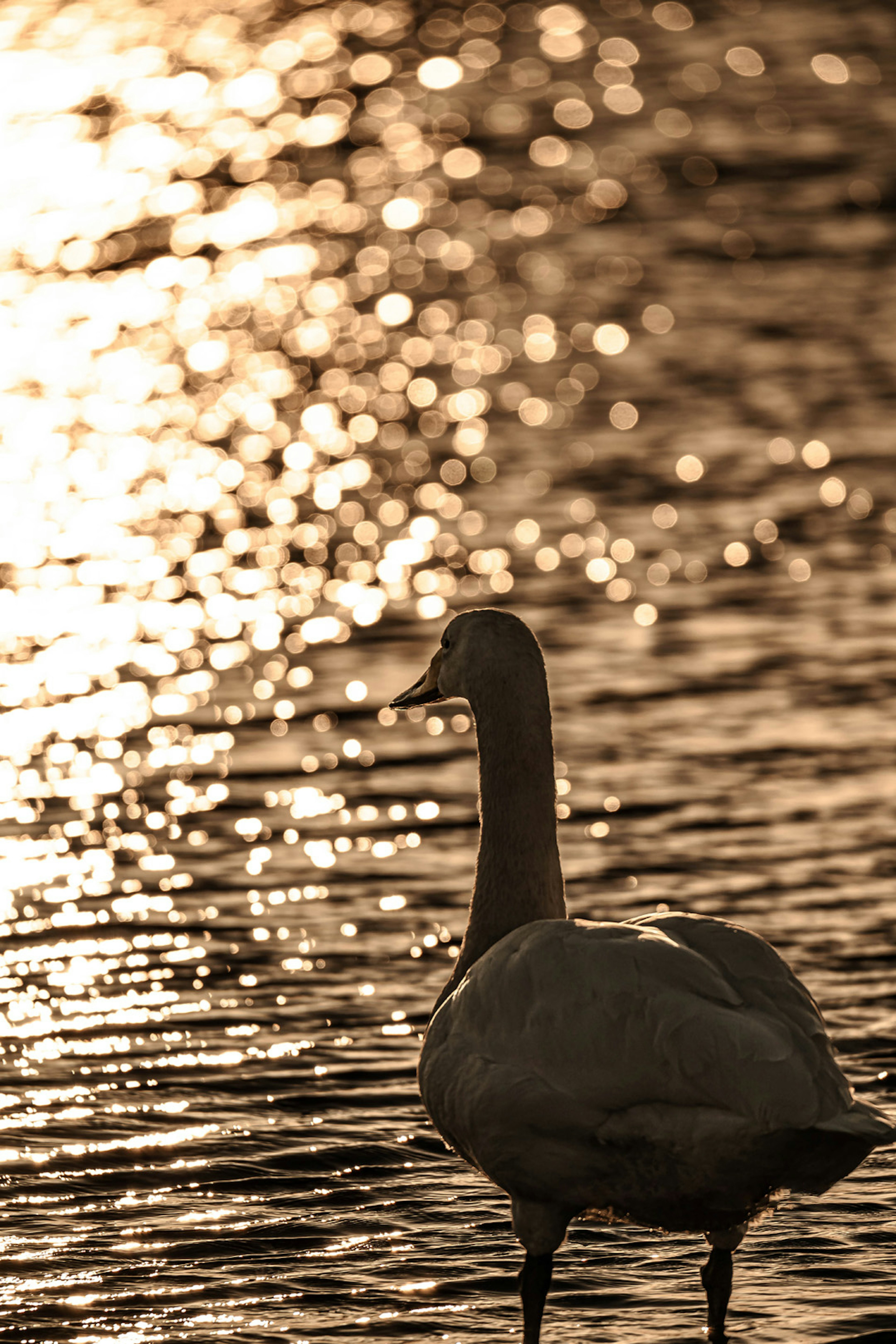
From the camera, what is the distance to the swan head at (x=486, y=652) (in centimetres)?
771

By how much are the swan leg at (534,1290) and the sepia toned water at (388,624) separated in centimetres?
43

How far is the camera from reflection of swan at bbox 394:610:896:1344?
634cm

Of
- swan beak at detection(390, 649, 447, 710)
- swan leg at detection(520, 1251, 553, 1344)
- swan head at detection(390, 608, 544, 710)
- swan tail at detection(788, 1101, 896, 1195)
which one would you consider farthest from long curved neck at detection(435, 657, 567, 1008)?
swan tail at detection(788, 1101, 896, 1195)

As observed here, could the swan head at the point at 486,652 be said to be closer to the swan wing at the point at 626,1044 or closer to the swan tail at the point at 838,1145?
the swan wing at the point at 626,1044

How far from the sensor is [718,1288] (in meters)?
7.11

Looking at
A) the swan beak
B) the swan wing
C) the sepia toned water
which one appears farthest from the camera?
the sepia toned water

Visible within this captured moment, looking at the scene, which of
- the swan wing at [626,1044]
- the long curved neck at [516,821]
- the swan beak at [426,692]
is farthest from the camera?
the swan beak at [426,692]

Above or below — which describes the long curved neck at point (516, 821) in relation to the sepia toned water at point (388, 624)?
above

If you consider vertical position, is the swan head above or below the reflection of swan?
above

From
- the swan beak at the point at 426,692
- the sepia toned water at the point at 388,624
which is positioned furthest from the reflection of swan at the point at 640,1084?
the swan beak at the point at 426,692

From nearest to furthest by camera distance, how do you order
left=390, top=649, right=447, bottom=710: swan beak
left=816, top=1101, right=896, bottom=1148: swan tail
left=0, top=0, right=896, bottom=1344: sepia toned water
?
left=816, top=1101, right=896, bottom=1148: swan tail → left=390, top=649, right=447, bottom=710: swan beak → left=0, top=0, right=896, bottom=1344: sepia toned water

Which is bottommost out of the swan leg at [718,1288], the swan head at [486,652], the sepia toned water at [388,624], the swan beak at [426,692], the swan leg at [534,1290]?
the sepia toned water at [388,624]

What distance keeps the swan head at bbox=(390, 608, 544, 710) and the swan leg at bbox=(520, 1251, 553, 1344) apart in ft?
6.17

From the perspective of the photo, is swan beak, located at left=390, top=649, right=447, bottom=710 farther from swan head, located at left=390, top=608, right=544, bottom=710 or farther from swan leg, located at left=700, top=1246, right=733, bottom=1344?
swan leg, located at left=700, top=1246, right=733, bottom=1344
